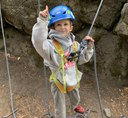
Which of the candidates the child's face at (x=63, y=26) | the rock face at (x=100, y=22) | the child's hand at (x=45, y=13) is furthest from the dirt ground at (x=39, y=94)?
the child's hand at (x=45, y=13)

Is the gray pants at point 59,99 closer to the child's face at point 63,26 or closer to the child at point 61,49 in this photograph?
the child at point 61,49

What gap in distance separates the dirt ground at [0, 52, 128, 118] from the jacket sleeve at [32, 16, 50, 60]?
51.0 inches

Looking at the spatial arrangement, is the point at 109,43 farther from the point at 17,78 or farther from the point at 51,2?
the point at 17,78

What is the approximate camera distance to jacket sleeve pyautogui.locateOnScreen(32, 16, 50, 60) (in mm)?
1820

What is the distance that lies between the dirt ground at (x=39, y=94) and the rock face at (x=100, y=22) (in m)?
0.22

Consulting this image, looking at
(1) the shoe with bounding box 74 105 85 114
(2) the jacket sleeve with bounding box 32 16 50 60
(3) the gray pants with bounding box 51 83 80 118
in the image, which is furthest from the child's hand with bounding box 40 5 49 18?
(1) the shoe with bounding box 74 105 85 114

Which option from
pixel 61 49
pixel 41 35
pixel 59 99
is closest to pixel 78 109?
pixel 59 99

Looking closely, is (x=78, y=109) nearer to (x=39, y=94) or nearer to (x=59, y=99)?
(x=59, y=99)

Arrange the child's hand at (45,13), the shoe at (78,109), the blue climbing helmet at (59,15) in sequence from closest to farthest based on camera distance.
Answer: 1. the child's hand at (45,13)
2. the blue climbing helmet at (59,15)
3. the shoe at (78,109)

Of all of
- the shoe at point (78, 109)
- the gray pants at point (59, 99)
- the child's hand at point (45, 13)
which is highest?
the child's hand at point (45, 13)

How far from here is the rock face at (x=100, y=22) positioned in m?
3.33

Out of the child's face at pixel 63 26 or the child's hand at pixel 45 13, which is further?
the child's face at pixel 63 26

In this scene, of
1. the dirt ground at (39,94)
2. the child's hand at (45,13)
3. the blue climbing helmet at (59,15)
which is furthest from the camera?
the dirt ground at (39,94)

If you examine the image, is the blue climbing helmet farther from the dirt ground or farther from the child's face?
the dirt ground
